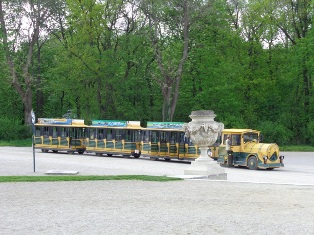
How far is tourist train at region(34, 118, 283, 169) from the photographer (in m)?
31.1

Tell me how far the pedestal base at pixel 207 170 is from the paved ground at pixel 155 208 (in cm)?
189

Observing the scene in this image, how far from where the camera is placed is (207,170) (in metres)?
20.2

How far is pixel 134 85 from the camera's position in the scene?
5584cm

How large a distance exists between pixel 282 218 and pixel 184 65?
3984cm

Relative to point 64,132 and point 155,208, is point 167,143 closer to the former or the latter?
point 64,132

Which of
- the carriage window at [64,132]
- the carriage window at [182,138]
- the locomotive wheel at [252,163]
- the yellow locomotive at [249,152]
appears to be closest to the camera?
the yellow locomotive at [249,152]

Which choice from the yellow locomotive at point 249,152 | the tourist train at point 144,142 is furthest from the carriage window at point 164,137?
the yellow locomotive at point 249,152

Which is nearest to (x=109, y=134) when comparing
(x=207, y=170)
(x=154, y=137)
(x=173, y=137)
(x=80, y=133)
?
(x=80, y=133)

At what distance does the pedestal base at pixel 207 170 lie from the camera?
66.3 feet

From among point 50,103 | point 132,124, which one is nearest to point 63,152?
point 132,124

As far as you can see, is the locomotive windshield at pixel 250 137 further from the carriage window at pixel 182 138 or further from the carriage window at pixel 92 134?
the carriage window at pixel 92 134

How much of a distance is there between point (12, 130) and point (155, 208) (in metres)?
41.3

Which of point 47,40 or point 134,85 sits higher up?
point 47,40

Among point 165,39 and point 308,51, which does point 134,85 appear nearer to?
point 165,39
